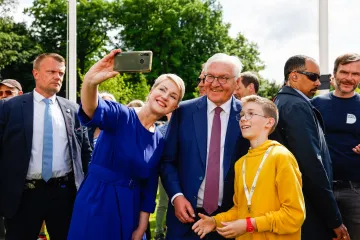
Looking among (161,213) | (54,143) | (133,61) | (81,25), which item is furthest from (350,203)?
(81,25)

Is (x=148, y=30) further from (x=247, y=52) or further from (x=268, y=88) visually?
(x=268, y=88)

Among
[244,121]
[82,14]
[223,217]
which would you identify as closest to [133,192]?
[223,217]

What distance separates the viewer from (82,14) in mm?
40344

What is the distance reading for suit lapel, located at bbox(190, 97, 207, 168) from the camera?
139 inches

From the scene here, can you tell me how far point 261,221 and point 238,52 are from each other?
41902mm

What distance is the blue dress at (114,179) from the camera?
3.39 meters

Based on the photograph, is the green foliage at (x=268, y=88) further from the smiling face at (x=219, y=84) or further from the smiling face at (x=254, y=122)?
the smiling face at (x=254, y=122)

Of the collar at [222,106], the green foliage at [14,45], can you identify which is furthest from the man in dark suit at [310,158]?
the green foliage at [14,45]

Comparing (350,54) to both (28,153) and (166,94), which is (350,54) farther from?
(28,153)

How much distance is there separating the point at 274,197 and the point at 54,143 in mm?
2436

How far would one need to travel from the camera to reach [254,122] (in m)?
3.37

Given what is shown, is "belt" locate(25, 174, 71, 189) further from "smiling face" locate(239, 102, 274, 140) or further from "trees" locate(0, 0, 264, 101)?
"trees" locate(0, 0, 264, 101)

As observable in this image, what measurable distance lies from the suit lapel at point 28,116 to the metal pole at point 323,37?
5.44m

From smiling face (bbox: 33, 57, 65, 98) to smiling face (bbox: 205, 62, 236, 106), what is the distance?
1.90 metres
